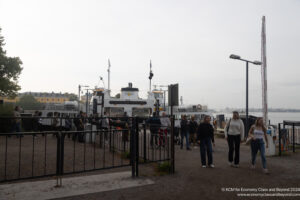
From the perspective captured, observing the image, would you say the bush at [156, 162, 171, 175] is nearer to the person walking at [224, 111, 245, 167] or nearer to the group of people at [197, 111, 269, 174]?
the group of people at [197, 111, 269, 174]

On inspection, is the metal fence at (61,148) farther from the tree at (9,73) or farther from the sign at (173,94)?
the tree at (9,73)

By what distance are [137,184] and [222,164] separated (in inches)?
137

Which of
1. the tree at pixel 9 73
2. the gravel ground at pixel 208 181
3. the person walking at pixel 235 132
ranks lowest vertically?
the gravel ground at pixel 208 181

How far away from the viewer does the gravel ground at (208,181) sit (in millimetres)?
4508

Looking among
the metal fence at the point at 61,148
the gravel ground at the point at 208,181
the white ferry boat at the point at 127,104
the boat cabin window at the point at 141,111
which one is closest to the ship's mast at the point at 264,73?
the gravel ground at the point at 208,181

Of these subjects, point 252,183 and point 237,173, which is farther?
point 237,173

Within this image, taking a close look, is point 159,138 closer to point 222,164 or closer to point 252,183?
point 222,164

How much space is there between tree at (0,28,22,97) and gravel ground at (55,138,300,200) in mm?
22108

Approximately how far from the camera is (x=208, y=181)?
5.48 metres

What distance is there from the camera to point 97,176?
577 cm

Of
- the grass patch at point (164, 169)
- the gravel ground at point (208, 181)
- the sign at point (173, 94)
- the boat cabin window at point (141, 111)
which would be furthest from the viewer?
the boat cabin window at point (141, 111)

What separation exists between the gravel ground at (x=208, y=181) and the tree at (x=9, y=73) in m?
22.1

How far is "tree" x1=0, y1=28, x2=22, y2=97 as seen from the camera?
23.2 m

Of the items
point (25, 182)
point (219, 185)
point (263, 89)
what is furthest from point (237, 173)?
point (263, 89)
